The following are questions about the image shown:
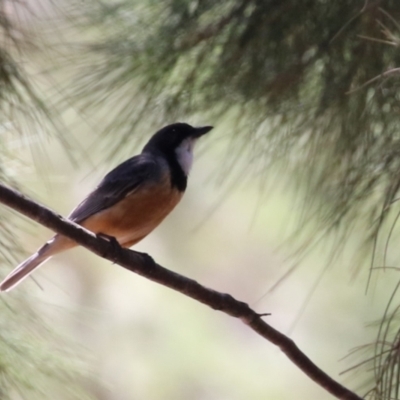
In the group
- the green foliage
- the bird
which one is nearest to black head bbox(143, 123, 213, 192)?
the bird

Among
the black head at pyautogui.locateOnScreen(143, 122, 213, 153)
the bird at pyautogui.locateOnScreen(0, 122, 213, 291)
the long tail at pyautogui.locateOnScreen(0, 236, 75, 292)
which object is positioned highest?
the black head at pyautogui.locateOnScreen(143, 122, 213, 153)

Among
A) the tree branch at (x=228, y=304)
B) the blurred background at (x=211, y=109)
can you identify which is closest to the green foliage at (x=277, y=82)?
the blurred background at (x=211, y=109)

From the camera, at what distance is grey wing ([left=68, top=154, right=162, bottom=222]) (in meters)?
2.29

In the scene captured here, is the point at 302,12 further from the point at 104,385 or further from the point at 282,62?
the point at 104,385

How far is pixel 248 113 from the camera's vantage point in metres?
1.88

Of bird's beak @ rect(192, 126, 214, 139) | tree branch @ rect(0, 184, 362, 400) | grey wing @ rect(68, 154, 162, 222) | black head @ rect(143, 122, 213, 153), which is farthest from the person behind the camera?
grey wing @ rect(68, 154, 162, 222)

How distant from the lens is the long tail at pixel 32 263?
1602mm

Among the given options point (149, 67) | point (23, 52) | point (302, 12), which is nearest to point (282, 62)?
point (302, 12)

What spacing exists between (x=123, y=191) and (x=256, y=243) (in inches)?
48.3

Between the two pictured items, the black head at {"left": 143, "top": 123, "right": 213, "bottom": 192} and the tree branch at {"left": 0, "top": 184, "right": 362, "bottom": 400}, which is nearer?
the tree branch at {"left": 0, "top": 184, "right": 362, "bottom": 400}

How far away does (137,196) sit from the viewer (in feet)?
7.39

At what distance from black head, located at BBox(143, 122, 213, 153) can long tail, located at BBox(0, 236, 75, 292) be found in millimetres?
410

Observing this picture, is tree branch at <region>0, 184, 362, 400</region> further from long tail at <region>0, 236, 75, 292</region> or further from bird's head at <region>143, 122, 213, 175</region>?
bird's head at <region>143, 122, 213, 175</region>

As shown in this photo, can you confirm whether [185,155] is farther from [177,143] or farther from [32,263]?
[32,263]
